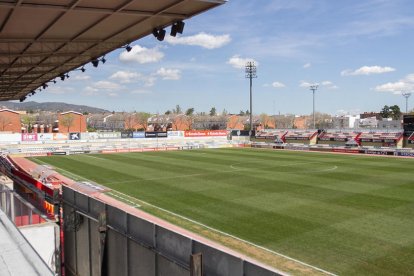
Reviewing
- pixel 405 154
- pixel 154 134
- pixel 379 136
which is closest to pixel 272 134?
pixel 379 136

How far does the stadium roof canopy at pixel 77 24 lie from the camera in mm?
10484

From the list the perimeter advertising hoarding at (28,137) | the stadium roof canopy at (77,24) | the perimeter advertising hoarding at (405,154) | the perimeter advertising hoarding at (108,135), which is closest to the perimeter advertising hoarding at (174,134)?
the perimeter advertising hoarding at (108,135)

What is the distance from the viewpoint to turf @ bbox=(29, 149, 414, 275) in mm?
12883

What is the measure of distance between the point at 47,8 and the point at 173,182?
17777 millimetres

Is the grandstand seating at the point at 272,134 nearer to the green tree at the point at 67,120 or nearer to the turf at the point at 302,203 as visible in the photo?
the turf at the point at 302,203

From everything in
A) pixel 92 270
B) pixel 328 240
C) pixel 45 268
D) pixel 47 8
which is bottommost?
pixel 328 240

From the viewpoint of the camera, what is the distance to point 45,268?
529 centimetres

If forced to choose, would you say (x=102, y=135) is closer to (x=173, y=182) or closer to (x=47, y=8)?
(x=173, y=182)

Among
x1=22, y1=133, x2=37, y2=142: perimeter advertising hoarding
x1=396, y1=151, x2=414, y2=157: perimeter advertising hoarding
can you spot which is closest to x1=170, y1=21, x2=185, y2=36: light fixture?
x1=396, y1=151, x2=414, y2=157: perimeter advertising hoarding

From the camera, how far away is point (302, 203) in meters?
19.7

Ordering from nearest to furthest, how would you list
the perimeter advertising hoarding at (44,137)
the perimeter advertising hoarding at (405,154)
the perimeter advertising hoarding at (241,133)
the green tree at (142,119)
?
1. the perimeter advertising hoarding at (405,154)
2. the perimeter advertising hoarding at (44,137)
3. the perimeter advertising hoarding at (241,133)
4. the green tree at (142,119)

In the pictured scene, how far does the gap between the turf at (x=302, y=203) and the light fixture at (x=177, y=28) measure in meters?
7.86

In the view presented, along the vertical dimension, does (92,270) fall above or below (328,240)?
above

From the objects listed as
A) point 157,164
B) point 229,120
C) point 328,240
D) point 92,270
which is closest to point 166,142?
point 157,164
